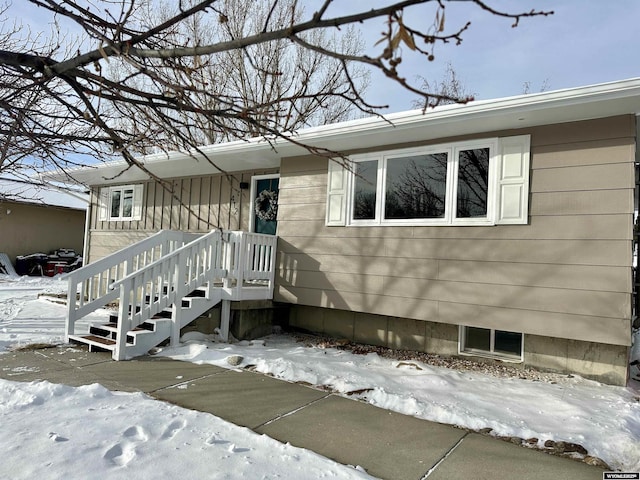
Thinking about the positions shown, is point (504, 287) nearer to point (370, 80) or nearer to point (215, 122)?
point (215, 122)

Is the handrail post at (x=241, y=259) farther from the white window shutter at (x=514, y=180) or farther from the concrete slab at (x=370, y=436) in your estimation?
the white window shutter at (x=514, y=180)

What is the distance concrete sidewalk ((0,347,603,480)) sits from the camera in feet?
8.74

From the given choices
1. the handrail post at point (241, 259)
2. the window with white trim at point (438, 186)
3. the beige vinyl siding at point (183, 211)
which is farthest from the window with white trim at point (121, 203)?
the window with white trim at point (438, 186)

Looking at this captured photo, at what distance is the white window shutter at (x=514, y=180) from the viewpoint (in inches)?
195

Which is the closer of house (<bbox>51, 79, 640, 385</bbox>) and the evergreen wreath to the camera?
house (<bbox>51, 79, 640, 385</bbox>)

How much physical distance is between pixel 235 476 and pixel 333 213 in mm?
4424

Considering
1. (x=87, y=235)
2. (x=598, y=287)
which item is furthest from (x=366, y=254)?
(x=87, y=235)

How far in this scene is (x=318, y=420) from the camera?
130 inches

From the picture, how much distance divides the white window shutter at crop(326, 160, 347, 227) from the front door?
1561mm

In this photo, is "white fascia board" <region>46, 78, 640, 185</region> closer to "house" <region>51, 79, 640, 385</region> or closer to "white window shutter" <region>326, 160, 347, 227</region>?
"house" <region>51, 79, 640, 385</region>

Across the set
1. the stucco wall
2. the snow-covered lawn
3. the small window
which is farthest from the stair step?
the stucco wall

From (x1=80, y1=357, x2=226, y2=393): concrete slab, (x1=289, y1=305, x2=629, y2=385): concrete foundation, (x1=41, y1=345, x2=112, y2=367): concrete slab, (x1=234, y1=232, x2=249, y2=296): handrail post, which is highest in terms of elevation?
(x1=234, y1=232, x2=249, y2=296): handrail post

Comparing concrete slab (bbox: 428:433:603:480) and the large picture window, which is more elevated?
the large picture window

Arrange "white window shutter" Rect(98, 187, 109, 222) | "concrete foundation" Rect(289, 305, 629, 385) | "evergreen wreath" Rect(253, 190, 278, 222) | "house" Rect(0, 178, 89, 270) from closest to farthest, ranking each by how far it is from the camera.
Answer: "concrete foundation" Rect(289, 305, 629, 385), "evergreen wreath" Rect(253, 190, 278, 222), "white window shutter" Rect(98, 187, 109, 222), "house" Rect(0, 178, 89, 270)
